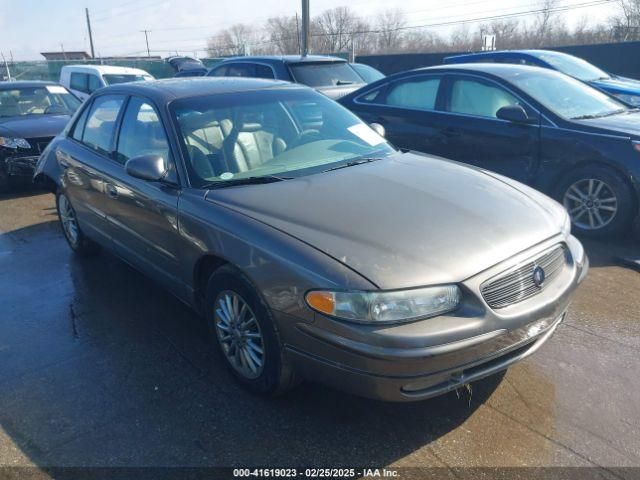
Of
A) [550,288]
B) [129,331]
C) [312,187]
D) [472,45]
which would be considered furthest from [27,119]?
[472,45]

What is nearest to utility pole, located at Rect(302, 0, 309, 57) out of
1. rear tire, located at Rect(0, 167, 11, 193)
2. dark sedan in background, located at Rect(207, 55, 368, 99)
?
dark sedan in background, located at Rect(207, 55, 368, 99)

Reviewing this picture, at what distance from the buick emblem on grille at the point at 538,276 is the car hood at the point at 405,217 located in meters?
0.12

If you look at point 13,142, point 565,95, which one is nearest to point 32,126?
point 13,142

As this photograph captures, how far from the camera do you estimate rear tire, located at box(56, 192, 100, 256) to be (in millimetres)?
4910

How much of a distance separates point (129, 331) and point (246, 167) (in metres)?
1.42

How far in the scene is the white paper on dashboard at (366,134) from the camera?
12.7ft

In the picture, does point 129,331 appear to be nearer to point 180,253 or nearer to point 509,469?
→ point 180,253

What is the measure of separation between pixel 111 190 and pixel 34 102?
6105 mm

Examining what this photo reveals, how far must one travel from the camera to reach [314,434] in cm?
258

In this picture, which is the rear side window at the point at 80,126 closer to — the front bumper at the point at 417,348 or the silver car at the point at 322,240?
the silver car at the point at 322,240

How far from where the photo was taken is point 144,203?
343 centimetres

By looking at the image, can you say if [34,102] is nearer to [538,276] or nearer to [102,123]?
[102,123]

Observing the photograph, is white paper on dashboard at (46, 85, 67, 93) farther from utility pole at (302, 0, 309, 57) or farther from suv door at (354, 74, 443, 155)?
utility pole at (302, 0, 309, 57)

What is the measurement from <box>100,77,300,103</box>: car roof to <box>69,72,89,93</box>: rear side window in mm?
10157
